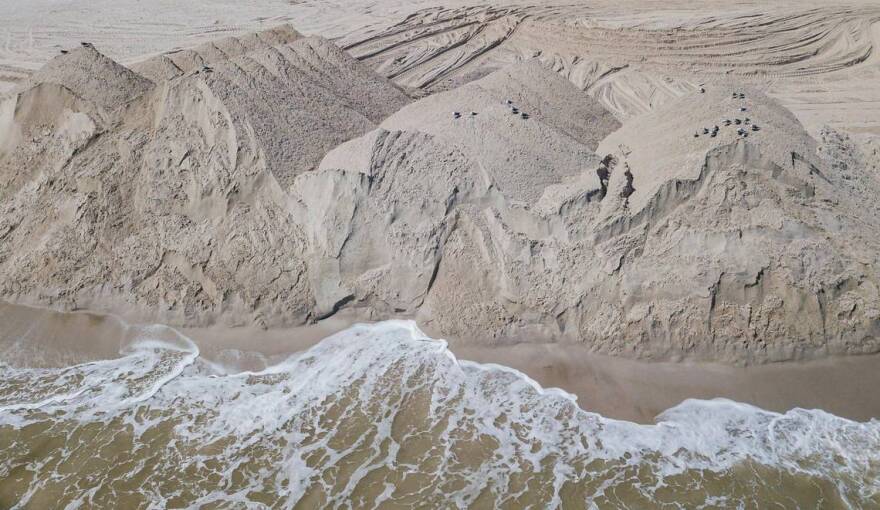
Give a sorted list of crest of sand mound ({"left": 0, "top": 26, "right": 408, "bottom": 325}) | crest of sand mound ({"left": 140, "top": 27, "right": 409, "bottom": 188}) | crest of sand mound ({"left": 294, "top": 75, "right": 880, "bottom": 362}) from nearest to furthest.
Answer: crest of sand mound ({"left": 294, "top": 75, "right": 880, "bottom": 362}), crest of sand mound ({"left": 0, "top": 26, "right": 408, "bottom": 325}), crest of sand mound ({"left": 140, "top": 27, "right": 409, "bottom": 188})

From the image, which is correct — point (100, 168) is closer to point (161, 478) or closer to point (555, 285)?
point (161, 478)

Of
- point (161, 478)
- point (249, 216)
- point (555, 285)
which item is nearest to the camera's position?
point (161, 478)

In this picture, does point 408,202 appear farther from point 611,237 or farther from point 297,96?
point 297,96

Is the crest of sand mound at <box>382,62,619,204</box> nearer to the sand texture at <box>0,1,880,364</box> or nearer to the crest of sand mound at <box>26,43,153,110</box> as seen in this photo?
the sand texture at <box>0,1,880,364</box>

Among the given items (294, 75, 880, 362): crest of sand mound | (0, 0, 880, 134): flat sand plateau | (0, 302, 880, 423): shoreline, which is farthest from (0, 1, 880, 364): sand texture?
(0, 0, 880, 134): flat sand plateau

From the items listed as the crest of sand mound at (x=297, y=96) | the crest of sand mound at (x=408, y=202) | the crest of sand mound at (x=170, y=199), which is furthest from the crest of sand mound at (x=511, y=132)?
the crest of sand mound at (x=170, y=199)

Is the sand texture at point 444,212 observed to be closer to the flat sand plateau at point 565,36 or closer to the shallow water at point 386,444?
the shallow water at point 386,444

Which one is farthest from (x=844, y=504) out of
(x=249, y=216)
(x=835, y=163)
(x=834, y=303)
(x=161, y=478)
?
(x=249, y=216)
